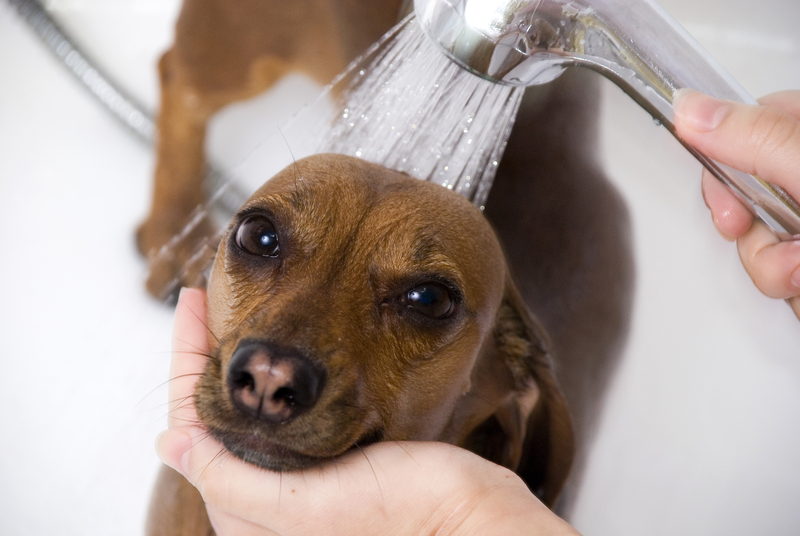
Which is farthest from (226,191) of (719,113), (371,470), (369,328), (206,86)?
(719,113)

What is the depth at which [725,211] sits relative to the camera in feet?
4.71

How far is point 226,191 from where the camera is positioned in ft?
7.27

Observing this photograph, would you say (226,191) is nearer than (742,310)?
No

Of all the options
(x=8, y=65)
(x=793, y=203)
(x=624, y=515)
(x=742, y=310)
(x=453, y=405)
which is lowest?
(x=624, y=515)

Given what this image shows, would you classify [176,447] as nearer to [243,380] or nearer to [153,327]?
[243,380]

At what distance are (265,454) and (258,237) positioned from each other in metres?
0.48

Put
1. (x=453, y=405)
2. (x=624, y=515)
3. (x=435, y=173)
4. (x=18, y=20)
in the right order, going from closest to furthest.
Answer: (x=453, y=405)
(x=624, y=515)
(x=435, y=173)
(x=18, y=20)

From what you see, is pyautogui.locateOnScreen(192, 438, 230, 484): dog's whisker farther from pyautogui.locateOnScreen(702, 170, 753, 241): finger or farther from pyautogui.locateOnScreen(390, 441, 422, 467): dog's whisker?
pyautogui.locateOnScreen(702, 170, 753, 241): finger

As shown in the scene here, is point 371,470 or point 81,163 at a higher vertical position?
point 81,163

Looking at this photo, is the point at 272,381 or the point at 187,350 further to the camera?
the point at 187,350

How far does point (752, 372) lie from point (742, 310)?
159mm

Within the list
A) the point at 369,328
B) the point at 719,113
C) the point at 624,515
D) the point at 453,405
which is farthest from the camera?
the point at 624,515

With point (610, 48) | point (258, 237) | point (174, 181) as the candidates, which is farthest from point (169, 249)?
point (610, 48)

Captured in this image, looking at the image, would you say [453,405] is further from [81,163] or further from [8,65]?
[8,65]
